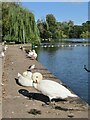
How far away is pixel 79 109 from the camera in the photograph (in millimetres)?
8031

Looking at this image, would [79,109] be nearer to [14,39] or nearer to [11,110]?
[11,110]

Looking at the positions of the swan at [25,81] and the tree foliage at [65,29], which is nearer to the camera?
the swan at [25,81]

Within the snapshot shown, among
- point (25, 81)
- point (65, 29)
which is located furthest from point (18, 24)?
point (65, 29)

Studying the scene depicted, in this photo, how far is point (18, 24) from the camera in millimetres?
41812

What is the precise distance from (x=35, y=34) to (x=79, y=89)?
28254mm

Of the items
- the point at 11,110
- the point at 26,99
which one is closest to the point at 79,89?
the point at 26,99

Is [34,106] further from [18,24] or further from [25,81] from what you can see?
[18,24]

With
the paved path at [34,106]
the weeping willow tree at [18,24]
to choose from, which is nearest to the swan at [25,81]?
the paved path at [34,106]

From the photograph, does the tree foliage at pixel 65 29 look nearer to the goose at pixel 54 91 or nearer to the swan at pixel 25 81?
the swan at pixel 25 81

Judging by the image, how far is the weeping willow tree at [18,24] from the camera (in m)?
40.9

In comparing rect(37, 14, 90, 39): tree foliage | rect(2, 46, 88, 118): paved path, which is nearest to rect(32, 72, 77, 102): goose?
rect(2, 46, 88, 118): paved path

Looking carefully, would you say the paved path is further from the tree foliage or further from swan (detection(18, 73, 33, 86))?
the tree foliage

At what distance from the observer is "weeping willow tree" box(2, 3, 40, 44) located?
40938 mm

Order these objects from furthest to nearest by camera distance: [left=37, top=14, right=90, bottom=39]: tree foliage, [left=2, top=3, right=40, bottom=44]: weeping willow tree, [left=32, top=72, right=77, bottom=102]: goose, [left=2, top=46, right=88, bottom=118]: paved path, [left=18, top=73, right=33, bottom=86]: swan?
[left=37, top=14, right=90, bottom=39]: tree foliage, [left=2, top=3, right=40, bottom=44]: weeping willow tree, [left=18, top=73, right=33, bottom=86]: swan, [left=32, top=72, right=77, bottom=102]: goose, [left=2, top=46, right=88, bottom=118]: paved path
